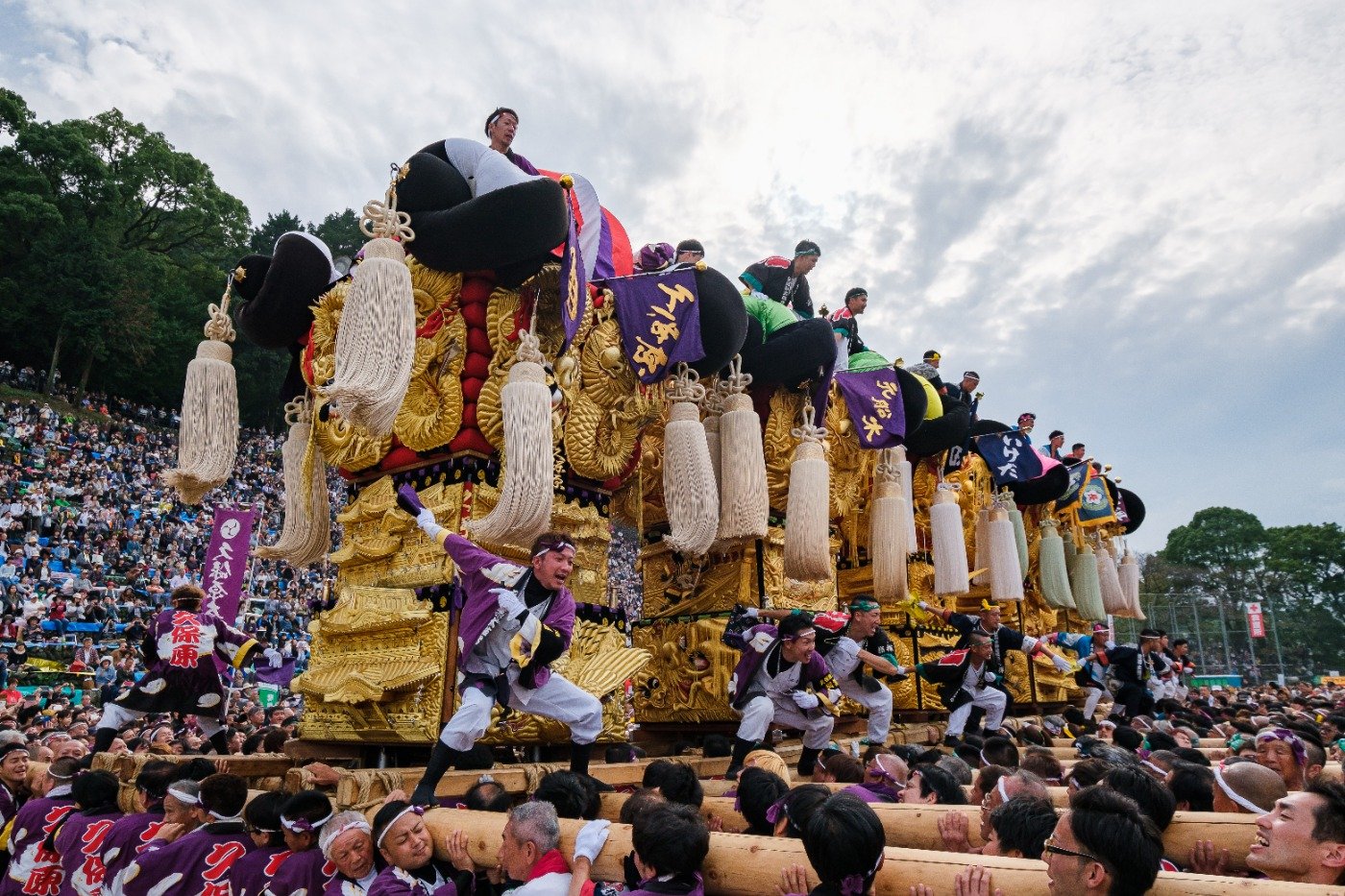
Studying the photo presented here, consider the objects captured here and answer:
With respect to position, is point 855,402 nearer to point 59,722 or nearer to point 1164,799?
point 1164,799

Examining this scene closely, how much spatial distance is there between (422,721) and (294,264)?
340 cm

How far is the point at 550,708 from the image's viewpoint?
4.68 meters

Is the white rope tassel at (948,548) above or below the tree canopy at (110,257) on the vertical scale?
below

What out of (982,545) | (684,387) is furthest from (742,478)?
(982,545)

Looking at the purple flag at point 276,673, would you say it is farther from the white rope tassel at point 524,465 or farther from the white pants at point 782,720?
the white pants at point 782,720

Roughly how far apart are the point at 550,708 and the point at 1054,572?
10117 millimetres

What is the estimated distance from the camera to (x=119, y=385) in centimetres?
3080

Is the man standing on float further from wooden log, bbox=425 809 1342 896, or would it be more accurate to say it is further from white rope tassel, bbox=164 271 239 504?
white rope tassel, bbox=164 271 239 504

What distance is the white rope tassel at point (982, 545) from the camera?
36.2 ft

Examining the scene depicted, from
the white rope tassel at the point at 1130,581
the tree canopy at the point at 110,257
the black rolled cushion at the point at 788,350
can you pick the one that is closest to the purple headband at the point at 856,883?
the black rolled cushion at the point at 788,350

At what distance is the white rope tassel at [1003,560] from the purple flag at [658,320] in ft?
19.1

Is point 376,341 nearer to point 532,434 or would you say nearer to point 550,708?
point 532,434

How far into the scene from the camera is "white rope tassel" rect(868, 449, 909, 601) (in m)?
8.42

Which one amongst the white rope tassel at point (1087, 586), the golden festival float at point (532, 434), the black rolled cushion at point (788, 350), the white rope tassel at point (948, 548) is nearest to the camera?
the golden festival float at point (532, 434)
